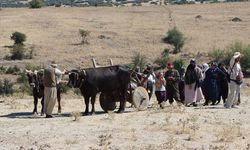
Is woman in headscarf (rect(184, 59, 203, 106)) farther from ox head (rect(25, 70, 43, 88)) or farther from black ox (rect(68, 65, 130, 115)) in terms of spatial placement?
ox head (rect(25, 70, 43, 88))

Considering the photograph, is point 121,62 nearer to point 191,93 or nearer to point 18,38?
point 18,38

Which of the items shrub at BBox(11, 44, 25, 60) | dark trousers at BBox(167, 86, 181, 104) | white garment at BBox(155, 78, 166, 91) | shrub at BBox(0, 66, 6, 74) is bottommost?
shrub at BBox(0, 66, 6, 74)

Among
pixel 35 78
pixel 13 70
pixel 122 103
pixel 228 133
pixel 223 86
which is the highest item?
pixel 35 78

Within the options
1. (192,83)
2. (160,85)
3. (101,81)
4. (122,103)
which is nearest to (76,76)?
(101,81)

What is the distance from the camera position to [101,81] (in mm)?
20109

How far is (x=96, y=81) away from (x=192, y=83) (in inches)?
137

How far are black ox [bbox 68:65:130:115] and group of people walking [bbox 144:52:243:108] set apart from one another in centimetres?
157

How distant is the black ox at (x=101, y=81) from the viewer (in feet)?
65.4

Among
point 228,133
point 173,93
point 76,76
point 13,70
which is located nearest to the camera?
point 228,133

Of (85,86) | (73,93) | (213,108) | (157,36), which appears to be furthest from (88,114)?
(157,36)

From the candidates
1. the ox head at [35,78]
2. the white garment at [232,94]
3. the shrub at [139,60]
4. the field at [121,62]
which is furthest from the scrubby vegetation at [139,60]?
the ox head at [35,78]

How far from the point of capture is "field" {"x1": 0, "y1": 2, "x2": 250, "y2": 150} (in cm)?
1547

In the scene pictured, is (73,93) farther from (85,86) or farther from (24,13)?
(24,13)

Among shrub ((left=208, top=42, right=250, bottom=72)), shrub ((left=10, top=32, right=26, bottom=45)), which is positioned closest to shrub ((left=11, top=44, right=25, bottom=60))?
shrub ((left=10, top=32, right=26, bottom=45))
